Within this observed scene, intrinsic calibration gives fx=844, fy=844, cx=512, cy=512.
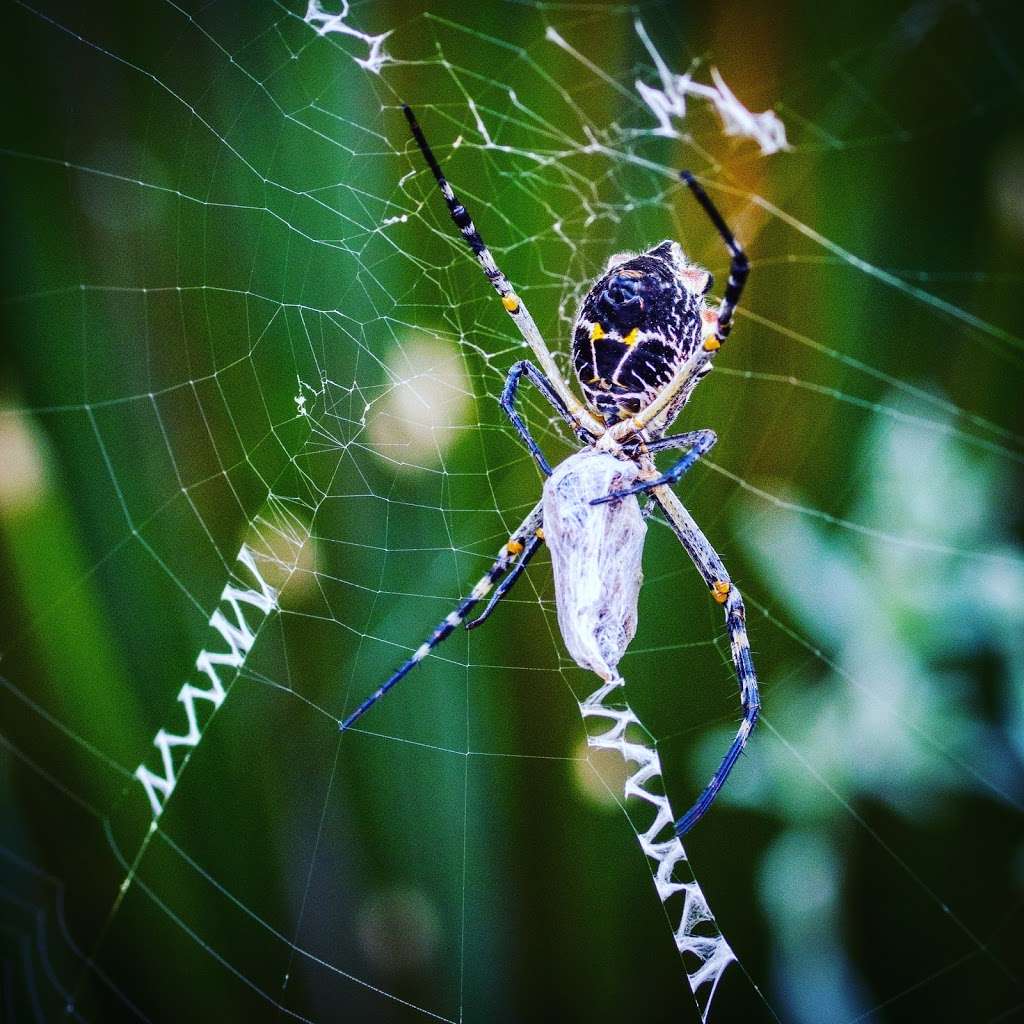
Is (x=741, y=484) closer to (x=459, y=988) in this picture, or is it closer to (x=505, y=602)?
(x=505, y=602)

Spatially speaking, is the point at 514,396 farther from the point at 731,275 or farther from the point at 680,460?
the point at 731,275

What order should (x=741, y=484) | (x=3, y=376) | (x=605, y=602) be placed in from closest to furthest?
(x=605, y=602)
(x=3, y=376)
(x=741, y=484)

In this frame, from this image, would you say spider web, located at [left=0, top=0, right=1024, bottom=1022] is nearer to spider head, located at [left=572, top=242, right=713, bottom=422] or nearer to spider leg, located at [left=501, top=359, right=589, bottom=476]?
spider leg, located at [left=501, top=359, right=589, bottom=476]

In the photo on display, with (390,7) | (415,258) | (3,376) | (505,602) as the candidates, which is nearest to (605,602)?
(505,602)

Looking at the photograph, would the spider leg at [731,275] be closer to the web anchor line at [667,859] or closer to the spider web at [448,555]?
the spider web at [448,555]

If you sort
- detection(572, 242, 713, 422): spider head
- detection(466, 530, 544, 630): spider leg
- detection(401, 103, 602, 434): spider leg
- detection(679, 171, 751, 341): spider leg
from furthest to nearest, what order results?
detection(466, 530, 544, 630): spider leg, detection(401, 103, 602, 434): spider leg, detection(572, 242, 713, 422): spider head, detection(679, 171, 751, 341): spider leg

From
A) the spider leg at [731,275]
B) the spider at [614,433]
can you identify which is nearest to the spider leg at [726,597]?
the spider at [614,433]

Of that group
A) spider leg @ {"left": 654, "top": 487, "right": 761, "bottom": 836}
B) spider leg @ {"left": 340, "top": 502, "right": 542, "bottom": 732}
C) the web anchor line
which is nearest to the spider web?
the web anchor line
